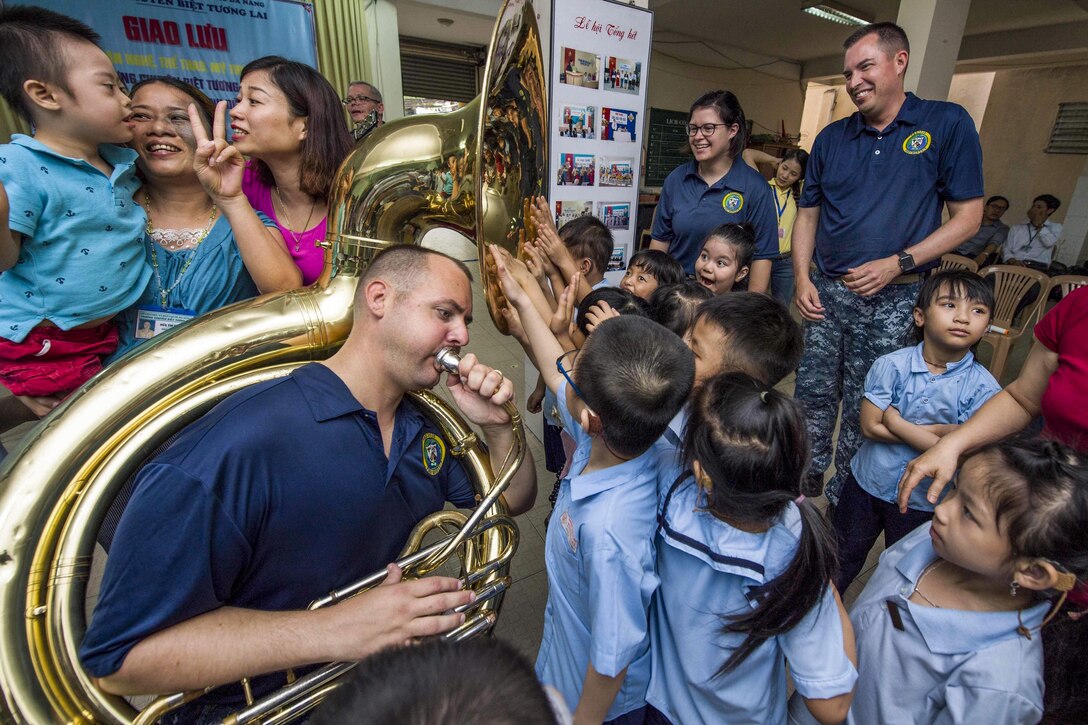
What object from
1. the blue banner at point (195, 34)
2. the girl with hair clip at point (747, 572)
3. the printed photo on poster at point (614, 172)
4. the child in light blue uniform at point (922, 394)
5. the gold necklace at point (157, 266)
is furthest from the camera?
the blue banner at point (195, 34)

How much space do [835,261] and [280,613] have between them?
91.7 inches

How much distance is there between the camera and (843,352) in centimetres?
214

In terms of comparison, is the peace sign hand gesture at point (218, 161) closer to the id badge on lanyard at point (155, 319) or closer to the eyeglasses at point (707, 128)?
the id badge on lanyard at point (155, 319)

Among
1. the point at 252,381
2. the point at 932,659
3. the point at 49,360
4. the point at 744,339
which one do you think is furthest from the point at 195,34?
the point at 932,659

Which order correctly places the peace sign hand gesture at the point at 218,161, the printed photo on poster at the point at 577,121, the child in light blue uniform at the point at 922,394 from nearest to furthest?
1. the peace sign hand gesture at the point at 218,161
2. the child in light blue uniform at the point at 922,394
3. the printed photo on poster at the point at 577,121

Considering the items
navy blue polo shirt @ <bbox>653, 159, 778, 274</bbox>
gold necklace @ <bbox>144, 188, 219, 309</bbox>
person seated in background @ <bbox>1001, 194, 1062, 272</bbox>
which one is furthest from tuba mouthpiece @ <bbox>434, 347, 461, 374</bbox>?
person seated in background @ <bbox>1001, 194, 1062, 272</bbox>

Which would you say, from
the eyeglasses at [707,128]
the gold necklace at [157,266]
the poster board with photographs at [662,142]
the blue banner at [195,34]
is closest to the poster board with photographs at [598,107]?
the eyeglasses at [707,128]

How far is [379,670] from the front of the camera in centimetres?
44

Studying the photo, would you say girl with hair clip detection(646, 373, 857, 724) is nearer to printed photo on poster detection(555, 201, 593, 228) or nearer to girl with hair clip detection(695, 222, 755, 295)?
girl with hair clip detection(695, 222, 755, 295)

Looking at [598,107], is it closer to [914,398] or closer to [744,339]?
[744,339]

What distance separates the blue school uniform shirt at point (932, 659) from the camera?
30.1 inches

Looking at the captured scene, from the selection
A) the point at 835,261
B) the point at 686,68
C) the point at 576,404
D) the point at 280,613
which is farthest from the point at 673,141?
the point at 280,613

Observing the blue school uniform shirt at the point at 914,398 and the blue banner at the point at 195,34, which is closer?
the blue school uniform shirt at the point at 914,398

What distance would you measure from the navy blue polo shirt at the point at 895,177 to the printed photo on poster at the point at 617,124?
122 cm
